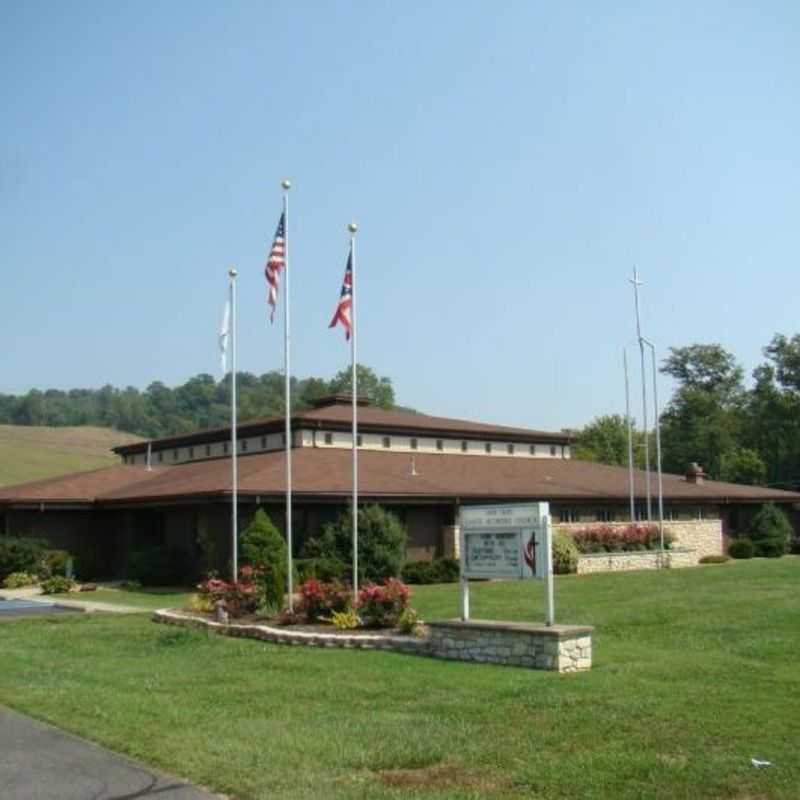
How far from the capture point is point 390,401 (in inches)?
3745

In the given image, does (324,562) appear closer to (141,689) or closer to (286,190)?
(286,190)

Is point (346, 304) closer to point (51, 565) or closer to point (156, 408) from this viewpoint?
point (51, 565)

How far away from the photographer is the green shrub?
31828 mm

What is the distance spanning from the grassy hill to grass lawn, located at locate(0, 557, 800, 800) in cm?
6226

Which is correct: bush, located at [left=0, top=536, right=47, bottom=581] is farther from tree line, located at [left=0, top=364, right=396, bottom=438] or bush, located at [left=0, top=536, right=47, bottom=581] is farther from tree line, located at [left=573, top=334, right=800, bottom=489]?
tree line, located at [left=0, top=364, right=396, bottom=438]

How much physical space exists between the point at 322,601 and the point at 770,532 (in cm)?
3000

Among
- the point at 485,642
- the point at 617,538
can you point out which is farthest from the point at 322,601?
the point at 617,538

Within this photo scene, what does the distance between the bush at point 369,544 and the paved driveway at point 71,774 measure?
1889 centimetres

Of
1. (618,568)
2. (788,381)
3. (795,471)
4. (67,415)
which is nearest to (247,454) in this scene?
(618,568)

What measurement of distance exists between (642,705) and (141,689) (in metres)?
5.65

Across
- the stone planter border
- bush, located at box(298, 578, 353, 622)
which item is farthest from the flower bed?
the stone planter border

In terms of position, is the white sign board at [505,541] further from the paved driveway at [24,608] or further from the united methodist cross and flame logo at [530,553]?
the paved driveway at [24,608]

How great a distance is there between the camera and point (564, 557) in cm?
3186

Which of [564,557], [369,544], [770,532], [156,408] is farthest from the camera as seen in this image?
[156,408]
